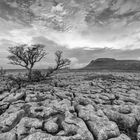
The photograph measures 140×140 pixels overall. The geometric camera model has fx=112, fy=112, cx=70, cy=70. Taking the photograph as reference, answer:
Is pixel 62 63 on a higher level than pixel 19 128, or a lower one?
higher

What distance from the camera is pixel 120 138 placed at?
4.78m

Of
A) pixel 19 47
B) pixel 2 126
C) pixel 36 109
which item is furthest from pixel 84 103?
pixel 19 47

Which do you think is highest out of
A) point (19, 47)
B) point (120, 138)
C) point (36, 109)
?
point (19, 47)

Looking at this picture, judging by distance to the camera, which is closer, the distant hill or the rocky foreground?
the rocky foreground

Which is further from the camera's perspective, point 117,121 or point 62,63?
point 62,63

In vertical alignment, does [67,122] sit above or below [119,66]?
below

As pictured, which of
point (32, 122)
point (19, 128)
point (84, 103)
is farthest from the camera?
point (84, 103)

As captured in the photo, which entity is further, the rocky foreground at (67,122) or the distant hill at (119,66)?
the distant hill at (119,66)

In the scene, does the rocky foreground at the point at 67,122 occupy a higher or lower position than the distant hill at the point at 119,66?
lower

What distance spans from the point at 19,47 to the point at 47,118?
43.9 ft

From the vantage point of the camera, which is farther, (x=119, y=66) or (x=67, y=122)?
(x=119, y=66)

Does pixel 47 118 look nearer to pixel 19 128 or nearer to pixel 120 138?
pixel 19 128

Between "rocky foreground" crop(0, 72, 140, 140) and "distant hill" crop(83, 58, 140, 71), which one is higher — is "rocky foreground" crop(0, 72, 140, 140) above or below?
below

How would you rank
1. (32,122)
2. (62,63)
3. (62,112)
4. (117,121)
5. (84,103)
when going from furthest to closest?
(62,63), (84,103), (62,112), (117,121), (32,122)
